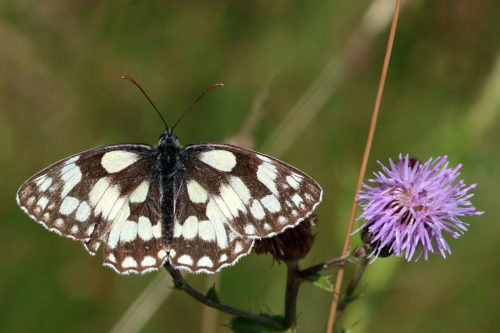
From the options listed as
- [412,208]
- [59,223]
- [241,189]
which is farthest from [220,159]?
[412,208]

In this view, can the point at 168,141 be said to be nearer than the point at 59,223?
No

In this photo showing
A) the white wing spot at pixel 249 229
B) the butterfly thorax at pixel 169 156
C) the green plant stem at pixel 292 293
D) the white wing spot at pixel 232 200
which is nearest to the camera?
the white wing spot at pixel 249 229

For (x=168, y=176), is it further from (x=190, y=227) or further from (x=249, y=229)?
(x=249, y=229)

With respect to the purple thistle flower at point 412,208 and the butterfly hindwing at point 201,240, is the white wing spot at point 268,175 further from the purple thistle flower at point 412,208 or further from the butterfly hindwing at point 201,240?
the purple thistle flower at point 412,208

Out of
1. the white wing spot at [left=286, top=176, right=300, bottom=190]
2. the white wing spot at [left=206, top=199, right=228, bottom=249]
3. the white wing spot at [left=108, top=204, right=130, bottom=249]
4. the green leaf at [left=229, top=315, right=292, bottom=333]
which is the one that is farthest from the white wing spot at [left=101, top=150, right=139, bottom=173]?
the green leaf at [left=229, top=315, right=292, bottom=333]

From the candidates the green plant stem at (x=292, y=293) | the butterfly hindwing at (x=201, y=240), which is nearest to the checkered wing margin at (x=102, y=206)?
the butterfly hindwing at (x=201, y=240)
